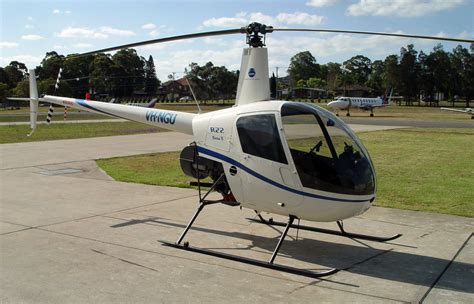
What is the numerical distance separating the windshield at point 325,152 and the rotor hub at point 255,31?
3.92 feet

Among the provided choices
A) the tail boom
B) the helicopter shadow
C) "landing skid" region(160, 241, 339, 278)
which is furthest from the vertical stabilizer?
"landing skid" region(160, 241, 339, 278)

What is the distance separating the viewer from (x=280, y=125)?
19.1ft

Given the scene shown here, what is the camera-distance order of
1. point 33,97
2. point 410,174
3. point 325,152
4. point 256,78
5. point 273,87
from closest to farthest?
point 325,152 → point 256,78 → point 273,87 → point 33,97 → point 410,174

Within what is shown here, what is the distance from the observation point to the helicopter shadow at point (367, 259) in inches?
206

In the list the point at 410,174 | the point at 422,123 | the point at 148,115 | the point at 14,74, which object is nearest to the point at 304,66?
the point at 14,74

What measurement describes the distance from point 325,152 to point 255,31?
80.3 inches

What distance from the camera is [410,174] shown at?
12.4 metres

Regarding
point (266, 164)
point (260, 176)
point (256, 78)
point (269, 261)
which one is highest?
point (256, 78)

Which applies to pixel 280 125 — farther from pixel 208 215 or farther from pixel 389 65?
pixel 389 65

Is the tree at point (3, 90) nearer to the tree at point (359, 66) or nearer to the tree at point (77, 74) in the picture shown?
the tree at point (77, 74)

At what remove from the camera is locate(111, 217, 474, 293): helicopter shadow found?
524cm

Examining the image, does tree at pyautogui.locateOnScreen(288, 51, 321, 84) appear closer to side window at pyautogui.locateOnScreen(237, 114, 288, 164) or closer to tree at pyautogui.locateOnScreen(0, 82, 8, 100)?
tree at pyautogui.locateOnScreen(0, 82, 8, 100)

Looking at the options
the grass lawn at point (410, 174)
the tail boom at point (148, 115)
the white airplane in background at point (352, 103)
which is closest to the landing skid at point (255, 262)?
the tail boom at point (148, 115)

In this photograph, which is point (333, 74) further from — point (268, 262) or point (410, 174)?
point (268, 262)
